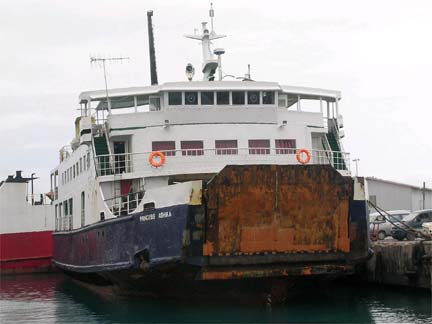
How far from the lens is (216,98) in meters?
19.5

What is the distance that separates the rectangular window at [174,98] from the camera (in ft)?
63.9

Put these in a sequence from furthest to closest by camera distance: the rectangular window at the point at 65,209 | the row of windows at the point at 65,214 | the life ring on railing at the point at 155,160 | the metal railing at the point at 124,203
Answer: the rectangular window at the point at 65,209 < the row of windows at the point at 65,214 < the life ring on railing at the point at 155,160 < the metal railing at the point at 124,203

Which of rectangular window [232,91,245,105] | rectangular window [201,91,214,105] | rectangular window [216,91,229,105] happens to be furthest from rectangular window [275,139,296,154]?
rectangular window [201,91,214,105]

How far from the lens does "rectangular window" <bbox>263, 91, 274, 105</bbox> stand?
1978cm

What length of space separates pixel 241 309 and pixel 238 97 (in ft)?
20.2

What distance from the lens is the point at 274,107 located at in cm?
1955

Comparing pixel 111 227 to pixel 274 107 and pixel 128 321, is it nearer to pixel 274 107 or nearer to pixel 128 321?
pixel 128 321

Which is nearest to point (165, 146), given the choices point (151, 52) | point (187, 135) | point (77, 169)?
point (187, 135)

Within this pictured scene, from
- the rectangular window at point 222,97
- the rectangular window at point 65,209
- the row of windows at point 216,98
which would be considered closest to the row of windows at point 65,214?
the rectangular window at point 65,209

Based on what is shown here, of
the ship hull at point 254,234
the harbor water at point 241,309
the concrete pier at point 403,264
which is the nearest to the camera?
the ship hull at point 254,234

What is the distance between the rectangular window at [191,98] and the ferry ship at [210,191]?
52 mm

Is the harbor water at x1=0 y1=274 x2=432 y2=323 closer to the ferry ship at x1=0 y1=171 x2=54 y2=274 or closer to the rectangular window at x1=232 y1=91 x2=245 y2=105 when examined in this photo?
the rectangular window at x1=232 y1=91 x2=245 y2=105

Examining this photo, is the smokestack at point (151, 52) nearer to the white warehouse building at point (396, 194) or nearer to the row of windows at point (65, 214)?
the row of windows at point (65, 214)

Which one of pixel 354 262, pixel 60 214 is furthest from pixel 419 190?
pixel 354 262
